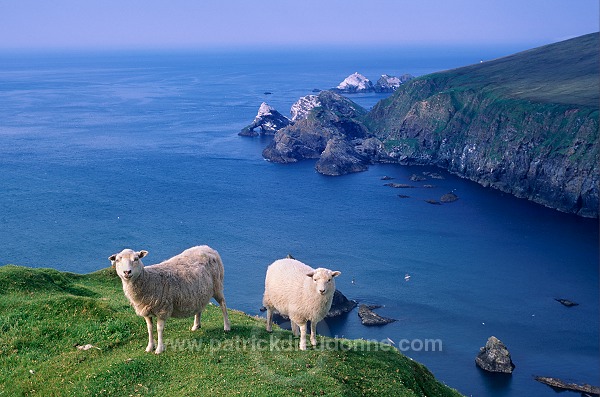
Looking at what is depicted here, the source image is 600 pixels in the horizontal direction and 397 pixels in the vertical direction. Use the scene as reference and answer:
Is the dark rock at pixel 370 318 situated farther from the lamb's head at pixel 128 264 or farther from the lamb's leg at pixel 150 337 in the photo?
the lamb's head at pixel 128 264

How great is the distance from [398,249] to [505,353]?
47.4 meters

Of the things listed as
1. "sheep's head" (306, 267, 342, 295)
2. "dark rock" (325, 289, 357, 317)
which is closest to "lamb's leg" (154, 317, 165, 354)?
"sheep's head" (306, 267, 342, 295)

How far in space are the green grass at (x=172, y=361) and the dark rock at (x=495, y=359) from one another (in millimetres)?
48538

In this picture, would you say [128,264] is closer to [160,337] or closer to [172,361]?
[160,337]

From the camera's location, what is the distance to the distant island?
142 metres

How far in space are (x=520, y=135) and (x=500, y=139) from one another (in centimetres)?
618

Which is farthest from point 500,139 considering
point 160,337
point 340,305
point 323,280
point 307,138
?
point 160,337

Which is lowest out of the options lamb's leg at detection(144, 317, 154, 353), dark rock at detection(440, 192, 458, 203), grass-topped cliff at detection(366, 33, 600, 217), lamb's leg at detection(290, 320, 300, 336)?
dark rock at detection(440, 192, 458, 203)

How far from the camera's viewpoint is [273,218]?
A: 437ft

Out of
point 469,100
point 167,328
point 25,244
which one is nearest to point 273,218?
point 25,244

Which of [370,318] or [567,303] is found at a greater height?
[370,318]

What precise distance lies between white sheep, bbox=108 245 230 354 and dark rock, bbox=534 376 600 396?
2282 inches

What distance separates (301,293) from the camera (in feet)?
79.7

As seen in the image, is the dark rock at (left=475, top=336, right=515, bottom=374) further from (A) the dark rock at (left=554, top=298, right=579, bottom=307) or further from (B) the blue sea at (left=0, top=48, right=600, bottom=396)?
(A) the dark rock at (left=554, top=298, right=579, bottom=307)
